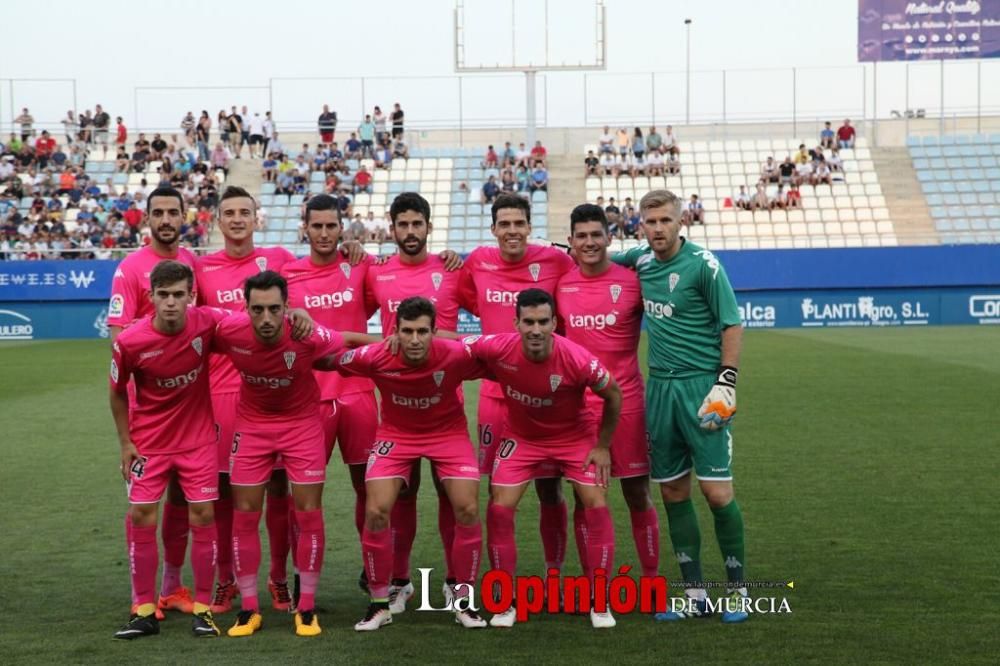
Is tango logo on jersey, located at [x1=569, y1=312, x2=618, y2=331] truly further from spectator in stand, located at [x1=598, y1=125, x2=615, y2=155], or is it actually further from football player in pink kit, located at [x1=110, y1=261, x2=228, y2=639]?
spectator in stand, located at [x1=598, y1=125, x2=615, y2=155]

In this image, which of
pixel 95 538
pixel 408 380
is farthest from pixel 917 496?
pixel 95 538

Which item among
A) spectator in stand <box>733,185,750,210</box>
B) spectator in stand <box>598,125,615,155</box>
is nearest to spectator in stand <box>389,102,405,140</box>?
spectator in stand <box>598,125,615,155</box>

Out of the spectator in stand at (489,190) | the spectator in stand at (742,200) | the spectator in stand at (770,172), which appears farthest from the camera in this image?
the spectator in stand at (770,172)

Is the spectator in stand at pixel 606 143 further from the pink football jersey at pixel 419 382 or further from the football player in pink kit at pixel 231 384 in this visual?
the pink football jersey at pixel 419 382

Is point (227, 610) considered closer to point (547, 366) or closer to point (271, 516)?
point (271, 516)

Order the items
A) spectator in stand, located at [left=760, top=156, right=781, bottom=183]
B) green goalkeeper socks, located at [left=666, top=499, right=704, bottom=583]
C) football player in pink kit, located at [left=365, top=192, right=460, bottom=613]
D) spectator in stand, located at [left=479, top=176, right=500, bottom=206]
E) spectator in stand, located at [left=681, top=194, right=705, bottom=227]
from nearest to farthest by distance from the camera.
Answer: green goalkeeper socks, located at [left=666, top=499, right=704, bottom=583] < football player in pink kit, located at [left=365, top=192, right=460, bottom=613] < spectator in stand, located at [left=681, top=194, right=705, bottom=227] < spectator in stand, located at [left=479, top=176, right=500, bottom=206] < spectator in stand, located at [left=760, top=156, right=781, bottom=183]

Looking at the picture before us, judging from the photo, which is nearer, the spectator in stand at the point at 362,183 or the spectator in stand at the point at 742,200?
the spectator in stand at the point at 742,200

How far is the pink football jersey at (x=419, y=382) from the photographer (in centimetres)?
719

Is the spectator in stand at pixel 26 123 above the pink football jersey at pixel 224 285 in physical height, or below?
above

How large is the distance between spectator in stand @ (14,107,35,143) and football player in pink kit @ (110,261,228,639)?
36.0m

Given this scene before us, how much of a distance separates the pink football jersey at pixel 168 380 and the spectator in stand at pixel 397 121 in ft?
115

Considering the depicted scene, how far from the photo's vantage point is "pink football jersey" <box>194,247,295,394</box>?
309 inches

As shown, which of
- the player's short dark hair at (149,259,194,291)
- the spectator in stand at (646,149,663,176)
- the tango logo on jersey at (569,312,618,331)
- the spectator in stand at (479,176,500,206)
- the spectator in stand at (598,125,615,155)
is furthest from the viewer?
the spectator in stand at (598,125,615,155)

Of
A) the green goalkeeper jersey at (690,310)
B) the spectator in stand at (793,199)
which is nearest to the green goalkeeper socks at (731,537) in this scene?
the green goalkeeper jersey at (690,310)
